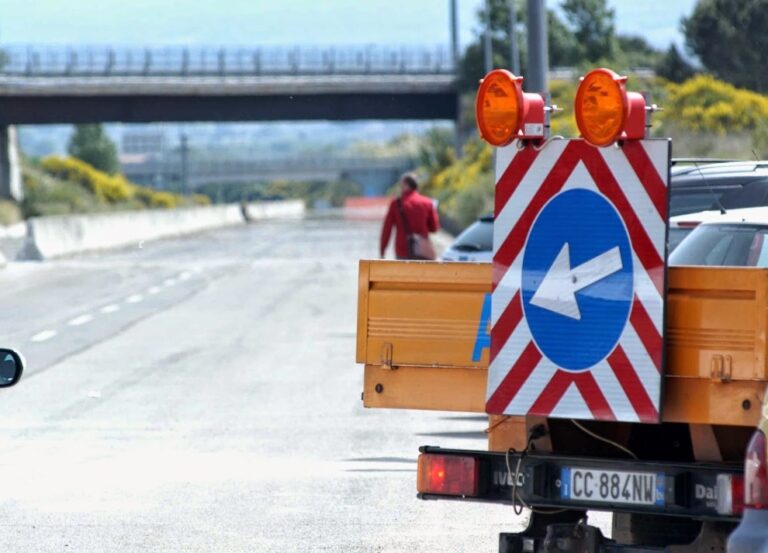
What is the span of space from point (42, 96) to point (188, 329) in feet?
167

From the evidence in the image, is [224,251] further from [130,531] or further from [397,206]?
[130,531]

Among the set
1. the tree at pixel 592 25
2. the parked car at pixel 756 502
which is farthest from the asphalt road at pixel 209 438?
the tree at pixel 592 25

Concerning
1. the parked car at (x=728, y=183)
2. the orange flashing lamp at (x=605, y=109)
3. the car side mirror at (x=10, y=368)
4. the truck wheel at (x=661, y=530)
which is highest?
the orange flashing lamp at (x=605, y=109)

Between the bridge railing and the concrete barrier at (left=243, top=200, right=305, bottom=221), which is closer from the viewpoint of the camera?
the bridge railing

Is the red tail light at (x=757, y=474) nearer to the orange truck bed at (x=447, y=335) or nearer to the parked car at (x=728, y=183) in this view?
the orange truck bed at (x=447, y=335)

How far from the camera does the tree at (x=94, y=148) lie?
140875 millimetres

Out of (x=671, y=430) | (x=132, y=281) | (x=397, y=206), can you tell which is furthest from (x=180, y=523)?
(x=132, y=281)

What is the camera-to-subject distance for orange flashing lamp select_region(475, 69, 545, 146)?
6082mm

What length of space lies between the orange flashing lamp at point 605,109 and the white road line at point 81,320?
55.6 ft

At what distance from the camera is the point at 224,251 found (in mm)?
47094

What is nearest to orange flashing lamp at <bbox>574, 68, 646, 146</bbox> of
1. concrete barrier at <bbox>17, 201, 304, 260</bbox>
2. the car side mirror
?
the car side mirror

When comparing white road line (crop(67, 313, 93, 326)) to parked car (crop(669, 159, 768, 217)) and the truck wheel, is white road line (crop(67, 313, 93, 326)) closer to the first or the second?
parked car (crop(669, 159, 768, 217))

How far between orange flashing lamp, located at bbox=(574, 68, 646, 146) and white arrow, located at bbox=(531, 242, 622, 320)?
416mm

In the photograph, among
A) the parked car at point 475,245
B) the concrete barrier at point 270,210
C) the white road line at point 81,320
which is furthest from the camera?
the concrete barrier at point 270,210
